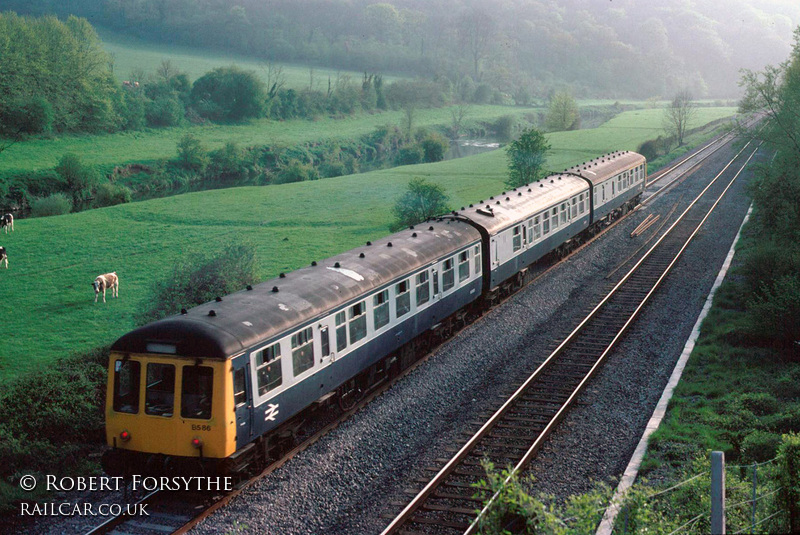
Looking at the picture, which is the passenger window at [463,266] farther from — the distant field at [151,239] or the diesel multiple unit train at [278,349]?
the distant field at [151,239]

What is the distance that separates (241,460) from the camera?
507 inches

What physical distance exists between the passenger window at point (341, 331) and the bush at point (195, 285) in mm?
8946

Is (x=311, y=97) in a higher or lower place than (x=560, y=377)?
higher

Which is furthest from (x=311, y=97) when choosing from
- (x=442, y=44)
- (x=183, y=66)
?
(x=442, y=44)

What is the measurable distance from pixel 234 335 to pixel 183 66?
122712 mm

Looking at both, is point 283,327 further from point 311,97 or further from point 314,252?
point 311,97

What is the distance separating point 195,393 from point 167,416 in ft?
2.04

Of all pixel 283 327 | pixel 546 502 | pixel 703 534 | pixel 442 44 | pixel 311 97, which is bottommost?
pixel 546 502

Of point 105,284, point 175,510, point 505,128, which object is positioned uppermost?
point 505,128

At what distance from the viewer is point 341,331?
51.3 ft

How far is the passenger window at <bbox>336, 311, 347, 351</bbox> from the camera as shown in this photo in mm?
15500

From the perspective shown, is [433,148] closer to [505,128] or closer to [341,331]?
[505,128]

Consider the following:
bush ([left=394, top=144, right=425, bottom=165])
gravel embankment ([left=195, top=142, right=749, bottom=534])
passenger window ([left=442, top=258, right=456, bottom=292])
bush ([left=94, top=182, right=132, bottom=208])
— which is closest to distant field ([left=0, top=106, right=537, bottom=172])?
bush ([left=94, top=182, right=132, bottom=208])

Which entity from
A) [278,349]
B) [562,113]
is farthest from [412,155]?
[278,349]
